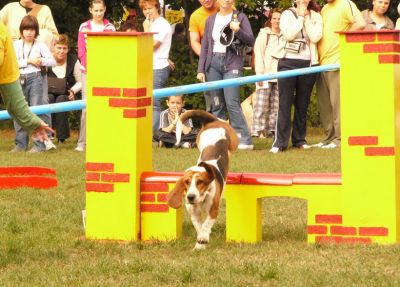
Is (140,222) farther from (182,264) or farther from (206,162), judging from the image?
(182,264)

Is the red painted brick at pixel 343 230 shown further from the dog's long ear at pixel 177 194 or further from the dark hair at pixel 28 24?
the dark hair at pixel 28 24

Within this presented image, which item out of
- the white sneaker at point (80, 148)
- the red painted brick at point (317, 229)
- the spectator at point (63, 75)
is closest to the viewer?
the red painted brick at point (317, 229)

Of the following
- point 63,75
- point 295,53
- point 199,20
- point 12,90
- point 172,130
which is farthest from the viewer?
point 63,75

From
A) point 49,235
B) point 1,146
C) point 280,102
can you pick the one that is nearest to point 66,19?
point 1,146

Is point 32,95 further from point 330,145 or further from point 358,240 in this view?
point 358,240

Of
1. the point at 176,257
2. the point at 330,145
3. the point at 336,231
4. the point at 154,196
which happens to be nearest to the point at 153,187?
the point at 154,196

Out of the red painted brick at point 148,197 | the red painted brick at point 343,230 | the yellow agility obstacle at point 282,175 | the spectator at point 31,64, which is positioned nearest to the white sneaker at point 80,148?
the spectator at point 31,64

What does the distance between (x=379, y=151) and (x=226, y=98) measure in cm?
752

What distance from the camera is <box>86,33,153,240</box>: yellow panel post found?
9.63 metres

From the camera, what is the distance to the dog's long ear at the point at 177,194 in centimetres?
929

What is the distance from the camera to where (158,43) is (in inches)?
674

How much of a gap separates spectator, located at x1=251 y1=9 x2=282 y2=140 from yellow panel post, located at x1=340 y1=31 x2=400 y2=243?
911 centimetres

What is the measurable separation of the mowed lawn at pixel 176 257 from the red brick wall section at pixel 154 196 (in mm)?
310

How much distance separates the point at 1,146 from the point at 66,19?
5.41 meters
